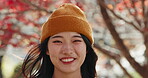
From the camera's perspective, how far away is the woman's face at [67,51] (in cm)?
152

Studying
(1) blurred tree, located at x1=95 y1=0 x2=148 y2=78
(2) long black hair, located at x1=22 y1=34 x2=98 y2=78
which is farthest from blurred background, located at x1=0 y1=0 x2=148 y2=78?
(2) long black hair, located at x1=22 y1=34 x2=98 y2=78

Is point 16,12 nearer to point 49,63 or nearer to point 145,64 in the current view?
point 145,64

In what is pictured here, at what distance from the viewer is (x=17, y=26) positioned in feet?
11.4

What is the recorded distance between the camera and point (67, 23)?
5.22 ft

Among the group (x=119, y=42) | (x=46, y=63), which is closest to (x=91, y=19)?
(x=119, y=42)

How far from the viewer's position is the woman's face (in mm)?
1524

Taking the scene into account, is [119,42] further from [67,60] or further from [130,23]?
[67,60]

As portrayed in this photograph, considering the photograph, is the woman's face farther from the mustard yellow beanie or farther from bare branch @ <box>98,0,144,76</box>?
bare branch @ <box>98,0,144,76</box>

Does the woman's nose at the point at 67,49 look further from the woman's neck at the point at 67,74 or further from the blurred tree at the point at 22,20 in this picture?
the blurred tree at the point at 22,20

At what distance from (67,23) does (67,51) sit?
15cm

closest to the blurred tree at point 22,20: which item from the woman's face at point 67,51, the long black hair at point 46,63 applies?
the long black hair at point 46,63

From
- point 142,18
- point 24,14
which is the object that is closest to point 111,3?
point 142,18

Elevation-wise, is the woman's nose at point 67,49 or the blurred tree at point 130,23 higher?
the woman's nose at point 67,49

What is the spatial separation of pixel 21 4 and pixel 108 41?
5.81ft
